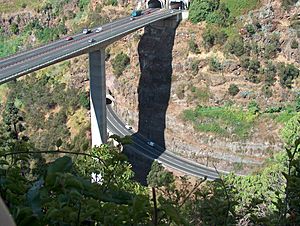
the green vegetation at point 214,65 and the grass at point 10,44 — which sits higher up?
the green vegetation at point 214,65

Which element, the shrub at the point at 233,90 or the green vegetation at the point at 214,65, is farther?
the green vegetation at the point at 214,65

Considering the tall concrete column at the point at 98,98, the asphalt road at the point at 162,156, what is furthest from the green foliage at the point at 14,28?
the tall concrete column at the point at 98,98

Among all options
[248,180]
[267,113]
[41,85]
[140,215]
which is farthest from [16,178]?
[41,85]

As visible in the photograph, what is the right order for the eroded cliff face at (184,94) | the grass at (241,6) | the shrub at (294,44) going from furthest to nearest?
the grass at (241,6) → the shrub at (294,44) → the eroded cliff face at (184,94)

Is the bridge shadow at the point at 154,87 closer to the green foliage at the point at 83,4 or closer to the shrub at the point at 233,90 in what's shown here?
the shrub at the point at 233,90

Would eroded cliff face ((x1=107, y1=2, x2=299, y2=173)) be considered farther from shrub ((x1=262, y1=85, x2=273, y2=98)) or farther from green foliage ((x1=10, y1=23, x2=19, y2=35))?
green foliage ((x1=10, y1=23, x2=19, y2=35))
